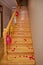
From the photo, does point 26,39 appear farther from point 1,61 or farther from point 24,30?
point 1,61

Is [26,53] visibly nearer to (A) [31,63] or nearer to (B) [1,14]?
(A) [31,63]

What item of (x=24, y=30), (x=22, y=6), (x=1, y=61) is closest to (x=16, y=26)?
(x=24, y=30)

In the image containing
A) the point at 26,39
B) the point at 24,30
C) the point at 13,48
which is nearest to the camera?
the point at 13,48

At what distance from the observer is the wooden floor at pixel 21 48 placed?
4357 mm

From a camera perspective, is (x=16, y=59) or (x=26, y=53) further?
(x=26, y=53)

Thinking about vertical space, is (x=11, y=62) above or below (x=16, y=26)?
below

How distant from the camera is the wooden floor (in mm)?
4357

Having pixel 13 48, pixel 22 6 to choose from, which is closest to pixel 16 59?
pixel 13 48

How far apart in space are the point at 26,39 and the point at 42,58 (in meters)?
3.52

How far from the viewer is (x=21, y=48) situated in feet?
17.8

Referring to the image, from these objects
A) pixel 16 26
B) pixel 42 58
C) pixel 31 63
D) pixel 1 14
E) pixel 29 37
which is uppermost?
pixel 1 14

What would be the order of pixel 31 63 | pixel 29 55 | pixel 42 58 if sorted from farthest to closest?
1. pixel 29 55
2. pixel 31 63
3. pixel 42 58

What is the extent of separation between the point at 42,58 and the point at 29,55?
2.34 meters

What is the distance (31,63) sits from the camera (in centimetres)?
419
